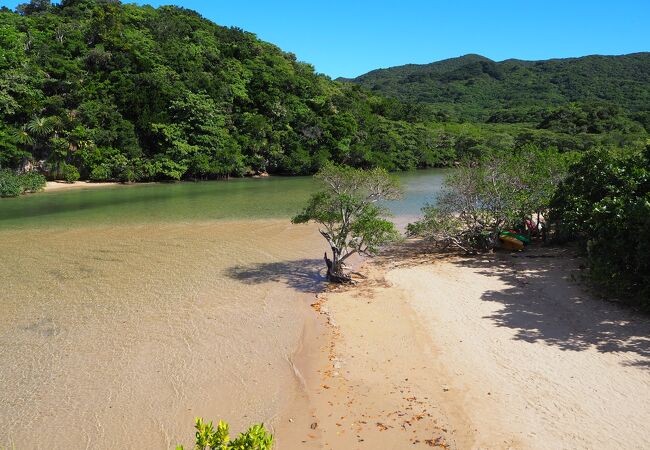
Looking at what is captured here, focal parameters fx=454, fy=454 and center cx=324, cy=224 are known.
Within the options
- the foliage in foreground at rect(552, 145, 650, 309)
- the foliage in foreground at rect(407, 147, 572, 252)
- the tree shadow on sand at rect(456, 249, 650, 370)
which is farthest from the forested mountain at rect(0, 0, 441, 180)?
the tree shadow on sand at rect(456, 249, 650, 370)

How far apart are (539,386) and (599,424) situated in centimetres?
107

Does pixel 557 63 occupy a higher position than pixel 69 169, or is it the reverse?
pixel 557 63

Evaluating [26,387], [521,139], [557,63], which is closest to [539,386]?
[26,387]

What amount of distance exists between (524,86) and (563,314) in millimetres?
149357

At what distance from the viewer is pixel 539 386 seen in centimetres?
713

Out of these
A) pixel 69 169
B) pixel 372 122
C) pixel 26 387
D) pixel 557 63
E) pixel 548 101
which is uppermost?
pixel 557 63

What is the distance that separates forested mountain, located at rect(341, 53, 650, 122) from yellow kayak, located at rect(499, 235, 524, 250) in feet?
296

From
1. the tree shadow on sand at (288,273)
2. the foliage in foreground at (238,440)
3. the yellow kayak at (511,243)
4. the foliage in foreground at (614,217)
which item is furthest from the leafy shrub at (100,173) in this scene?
the foliage in foreground at (238,440)

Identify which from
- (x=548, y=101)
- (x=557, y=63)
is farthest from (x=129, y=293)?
(x=557, y=63)

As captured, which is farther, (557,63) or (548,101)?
(557,63)

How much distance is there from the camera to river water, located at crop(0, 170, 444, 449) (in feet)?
23.0

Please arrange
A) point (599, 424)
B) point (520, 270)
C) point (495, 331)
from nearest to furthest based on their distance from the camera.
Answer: point (599, 424)
point (495, 331)
point (520, 270)

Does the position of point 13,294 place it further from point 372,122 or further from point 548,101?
point 548,101

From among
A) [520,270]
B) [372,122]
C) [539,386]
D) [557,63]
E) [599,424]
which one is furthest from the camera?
[557,63]
